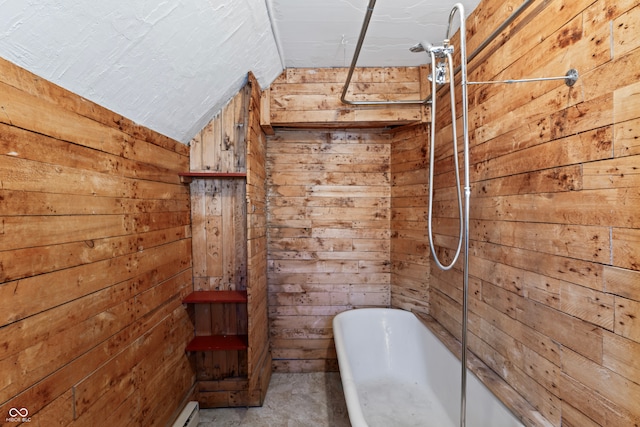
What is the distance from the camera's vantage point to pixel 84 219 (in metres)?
1.11

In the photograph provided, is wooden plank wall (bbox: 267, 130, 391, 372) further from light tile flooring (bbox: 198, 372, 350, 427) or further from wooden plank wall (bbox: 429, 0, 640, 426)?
wooden plank wall (bbox: 429, 0, 640, 426)

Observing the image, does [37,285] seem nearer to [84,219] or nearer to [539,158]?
[84,219]

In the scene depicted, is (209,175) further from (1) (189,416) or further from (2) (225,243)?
(1) (189,416)

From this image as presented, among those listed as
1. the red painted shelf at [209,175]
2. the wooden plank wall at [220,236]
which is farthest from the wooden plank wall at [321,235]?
the red painted shelf at [209,175]

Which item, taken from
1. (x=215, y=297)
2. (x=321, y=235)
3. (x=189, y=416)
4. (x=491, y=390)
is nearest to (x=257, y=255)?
(x=215, y=297)

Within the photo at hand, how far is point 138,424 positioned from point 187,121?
5.77 feet

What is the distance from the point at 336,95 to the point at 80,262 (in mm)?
1888

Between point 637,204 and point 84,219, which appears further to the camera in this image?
point 84,219

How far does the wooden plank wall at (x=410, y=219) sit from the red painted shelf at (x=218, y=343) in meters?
1.32

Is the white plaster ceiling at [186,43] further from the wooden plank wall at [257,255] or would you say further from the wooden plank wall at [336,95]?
→ the wooden plank wall at [257,255]

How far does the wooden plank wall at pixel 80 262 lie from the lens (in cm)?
86

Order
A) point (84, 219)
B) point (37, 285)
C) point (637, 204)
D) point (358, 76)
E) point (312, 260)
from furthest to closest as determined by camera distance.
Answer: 1. point (312, 260)
2. point (358, 76)
3. point (84, 219)
4. point (37, 285)
5. point (637, 204)

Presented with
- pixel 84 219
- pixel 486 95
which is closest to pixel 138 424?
pixel 84 219

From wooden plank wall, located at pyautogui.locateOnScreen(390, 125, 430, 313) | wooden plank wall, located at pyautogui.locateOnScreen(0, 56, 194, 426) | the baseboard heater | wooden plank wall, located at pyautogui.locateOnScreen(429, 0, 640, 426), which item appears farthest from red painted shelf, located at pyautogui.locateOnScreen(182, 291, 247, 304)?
wooden plank wall, located at pyautogui.locateOnScreen(429, 0, 640, 426)
